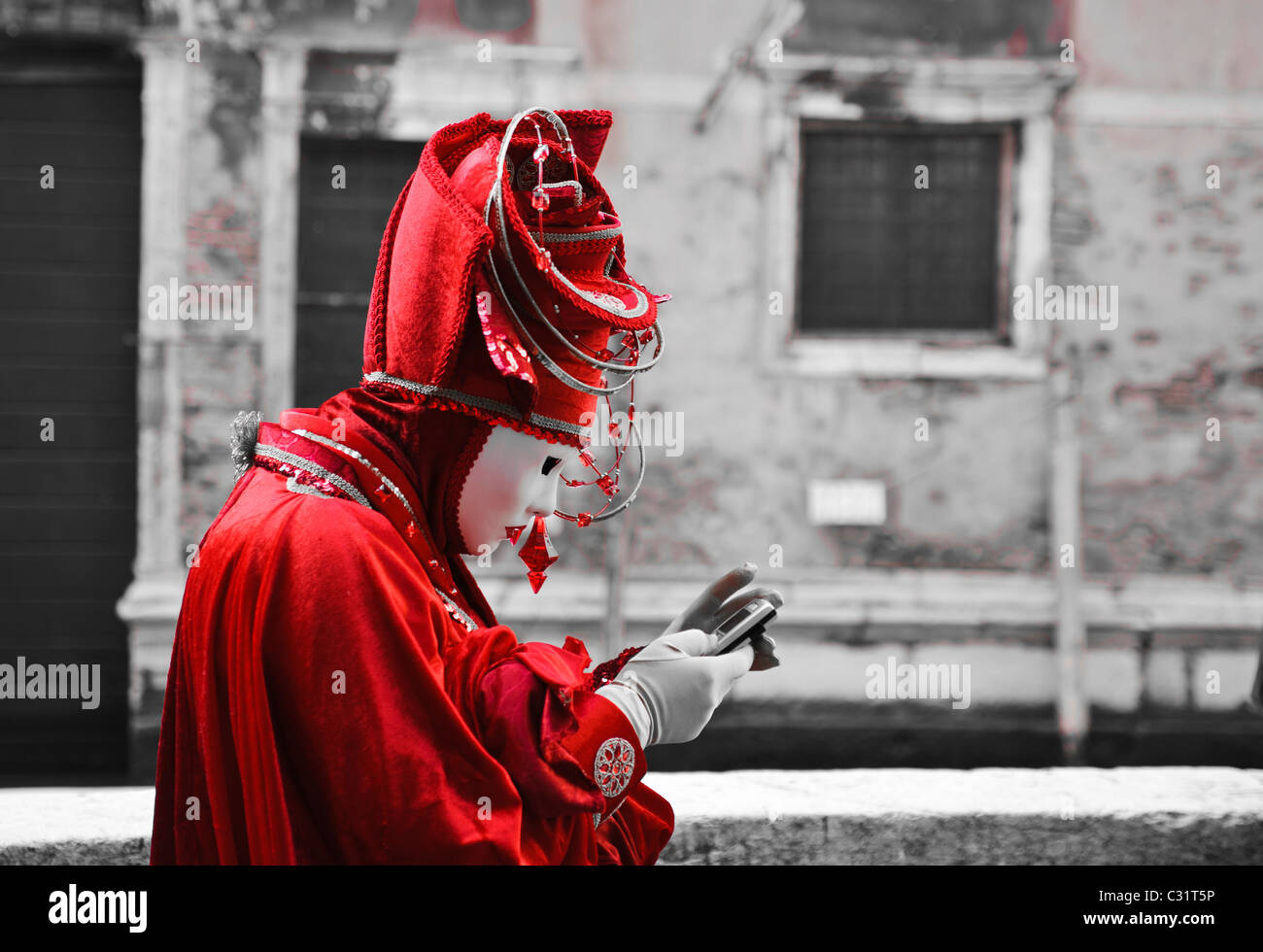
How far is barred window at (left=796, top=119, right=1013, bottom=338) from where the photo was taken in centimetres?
532

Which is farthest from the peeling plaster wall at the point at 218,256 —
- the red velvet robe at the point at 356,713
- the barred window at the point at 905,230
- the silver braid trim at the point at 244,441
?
the red velvet robe at the point at 356,713

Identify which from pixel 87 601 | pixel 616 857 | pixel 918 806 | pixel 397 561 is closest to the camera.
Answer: pixel 397 561

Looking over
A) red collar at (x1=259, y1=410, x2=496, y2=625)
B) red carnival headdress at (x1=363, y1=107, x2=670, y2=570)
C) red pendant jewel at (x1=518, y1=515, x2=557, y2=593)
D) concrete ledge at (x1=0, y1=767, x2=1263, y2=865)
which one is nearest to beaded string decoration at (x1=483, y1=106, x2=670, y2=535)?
red carnival headdress at (x1=363, y1=107, x2=670, y2=570)

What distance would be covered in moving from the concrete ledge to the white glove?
0.94 metres

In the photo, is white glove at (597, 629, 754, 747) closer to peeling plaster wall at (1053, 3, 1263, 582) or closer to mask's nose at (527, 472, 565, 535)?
mask's nose at (527, 472, 565, 535)

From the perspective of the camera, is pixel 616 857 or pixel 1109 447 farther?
pixel 1109 447

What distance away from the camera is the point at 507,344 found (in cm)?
133

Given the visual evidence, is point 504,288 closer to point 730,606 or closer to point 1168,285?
point 730,606

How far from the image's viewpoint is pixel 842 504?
17.5 ft
